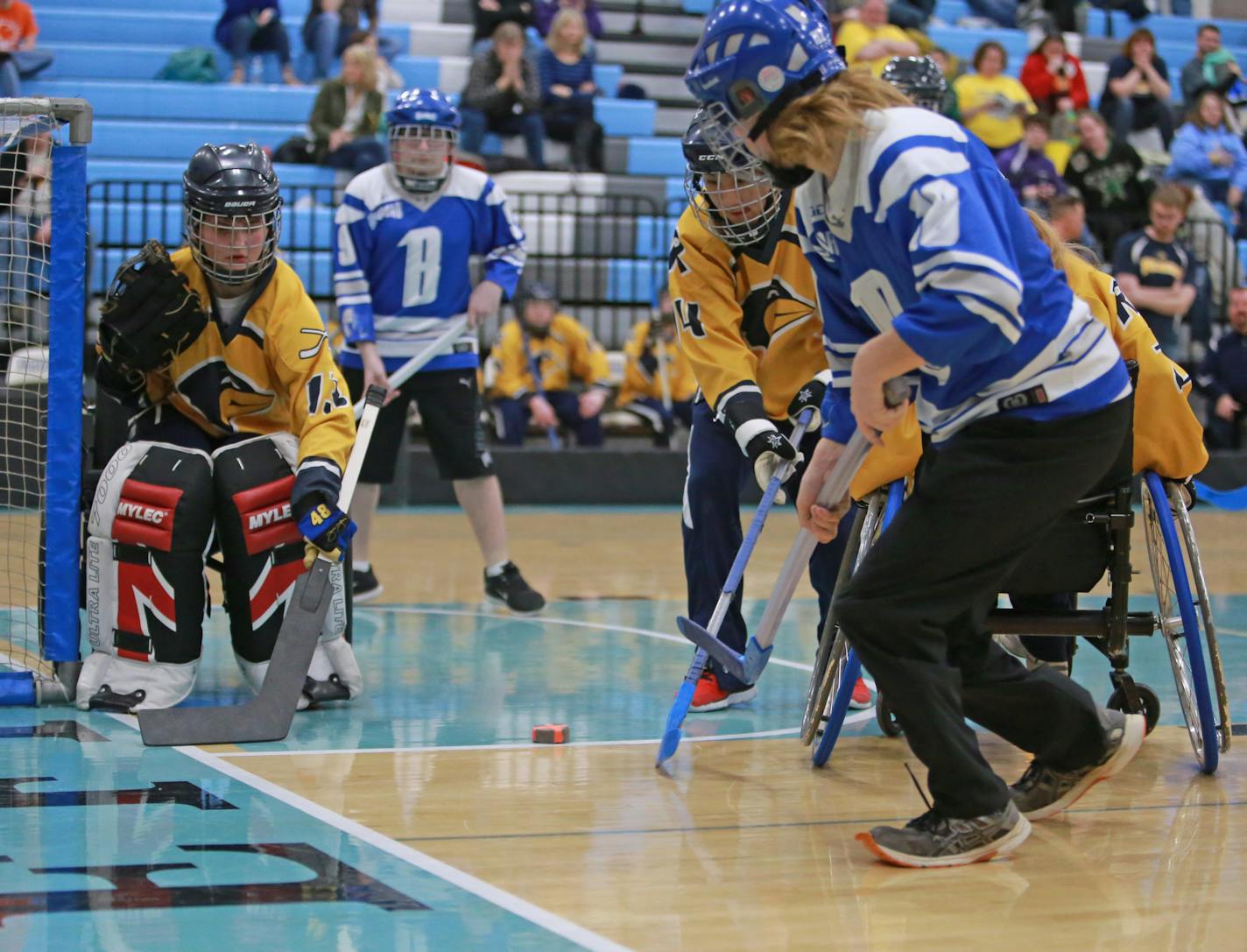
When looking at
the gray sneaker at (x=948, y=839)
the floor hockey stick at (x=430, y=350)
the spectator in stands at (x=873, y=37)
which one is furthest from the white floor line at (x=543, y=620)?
the spectator in stands at (x=873, y=37)

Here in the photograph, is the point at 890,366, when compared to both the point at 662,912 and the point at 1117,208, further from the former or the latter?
the point at 1117,208

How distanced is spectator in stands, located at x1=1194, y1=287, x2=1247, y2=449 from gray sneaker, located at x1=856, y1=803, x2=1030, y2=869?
8.56 m

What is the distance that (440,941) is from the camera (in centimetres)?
266

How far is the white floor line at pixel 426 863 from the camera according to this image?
2703 millimetres

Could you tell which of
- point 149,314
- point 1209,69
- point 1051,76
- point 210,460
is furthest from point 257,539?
point 1209,69

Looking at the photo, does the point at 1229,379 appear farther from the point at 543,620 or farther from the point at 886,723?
the point at 886,723

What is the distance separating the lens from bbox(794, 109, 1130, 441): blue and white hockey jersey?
2.85 metres

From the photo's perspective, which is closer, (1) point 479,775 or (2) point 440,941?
(2) point 440,941

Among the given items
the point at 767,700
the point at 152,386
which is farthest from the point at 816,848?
A: the point at 152,386

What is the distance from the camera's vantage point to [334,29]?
12531 mm

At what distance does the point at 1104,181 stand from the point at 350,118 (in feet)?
16.7

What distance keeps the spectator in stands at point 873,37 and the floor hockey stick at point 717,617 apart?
8.16 meters

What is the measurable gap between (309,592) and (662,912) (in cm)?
185

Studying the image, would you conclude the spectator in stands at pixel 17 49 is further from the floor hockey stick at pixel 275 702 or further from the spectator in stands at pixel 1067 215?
A: the floor hockey stick at pixel 275 702
